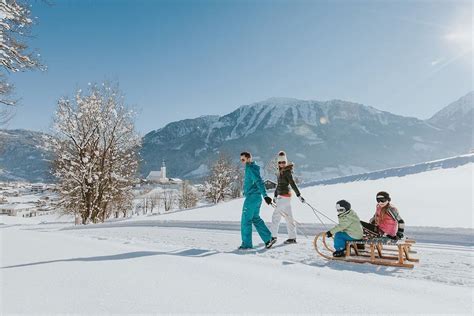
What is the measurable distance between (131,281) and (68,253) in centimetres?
277

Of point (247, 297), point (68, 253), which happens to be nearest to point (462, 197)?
point (247, 297)

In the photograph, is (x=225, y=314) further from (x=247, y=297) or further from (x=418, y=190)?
(x=418, y=190)

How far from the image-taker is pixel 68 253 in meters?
5.84

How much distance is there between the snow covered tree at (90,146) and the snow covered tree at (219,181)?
2200cm

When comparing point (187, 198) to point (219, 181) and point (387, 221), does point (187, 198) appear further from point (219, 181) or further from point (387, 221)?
point (387, 221)

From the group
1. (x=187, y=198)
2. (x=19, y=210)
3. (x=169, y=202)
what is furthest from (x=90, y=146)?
(x=19, y=210)

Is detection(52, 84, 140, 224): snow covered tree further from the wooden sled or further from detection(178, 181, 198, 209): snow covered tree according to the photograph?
detection(178, 181, 198, 209): snow covered tree

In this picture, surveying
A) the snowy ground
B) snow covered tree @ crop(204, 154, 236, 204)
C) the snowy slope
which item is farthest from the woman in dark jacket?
snow covered tree @ crop(204, 154, 236, 204)

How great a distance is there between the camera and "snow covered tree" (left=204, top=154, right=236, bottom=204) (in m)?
50.6

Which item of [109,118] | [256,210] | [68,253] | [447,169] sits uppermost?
[109,118]

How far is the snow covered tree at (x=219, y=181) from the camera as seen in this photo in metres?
50.6

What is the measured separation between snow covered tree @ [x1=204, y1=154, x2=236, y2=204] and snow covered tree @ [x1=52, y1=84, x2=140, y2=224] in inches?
866

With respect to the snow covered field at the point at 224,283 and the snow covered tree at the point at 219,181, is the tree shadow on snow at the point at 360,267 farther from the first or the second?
the snow covered tree at the point at 219,181

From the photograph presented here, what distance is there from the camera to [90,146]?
27609mm
